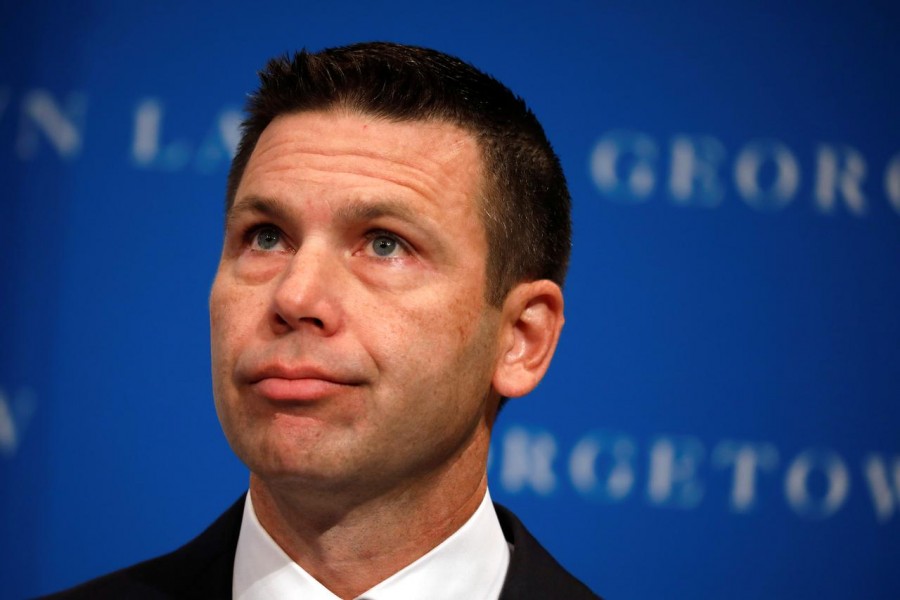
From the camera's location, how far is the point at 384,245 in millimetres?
1782

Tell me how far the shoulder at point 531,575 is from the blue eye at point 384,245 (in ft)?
2.04

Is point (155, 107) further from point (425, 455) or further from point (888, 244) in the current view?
point (888, 244)

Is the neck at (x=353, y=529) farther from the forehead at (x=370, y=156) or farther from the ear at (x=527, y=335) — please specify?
the forehead at (x=370, y=156)

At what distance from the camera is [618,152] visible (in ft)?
9.29

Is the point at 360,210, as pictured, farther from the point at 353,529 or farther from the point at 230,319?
the point at 353,529

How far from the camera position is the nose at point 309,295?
65.4 inches

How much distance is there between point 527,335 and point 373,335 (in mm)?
419

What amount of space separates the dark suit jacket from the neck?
0.13 metres

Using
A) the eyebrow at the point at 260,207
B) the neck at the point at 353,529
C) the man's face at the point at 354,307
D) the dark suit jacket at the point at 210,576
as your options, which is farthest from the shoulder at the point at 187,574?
the eyebrow at the point at 260,207

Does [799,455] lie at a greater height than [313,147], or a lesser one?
lesser

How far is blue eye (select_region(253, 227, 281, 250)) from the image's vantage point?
72.5 inches

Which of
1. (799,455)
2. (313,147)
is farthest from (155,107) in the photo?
(799,455)

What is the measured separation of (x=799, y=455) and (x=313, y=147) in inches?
63.6

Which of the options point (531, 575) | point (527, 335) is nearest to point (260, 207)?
point (527, 335)
